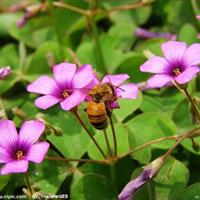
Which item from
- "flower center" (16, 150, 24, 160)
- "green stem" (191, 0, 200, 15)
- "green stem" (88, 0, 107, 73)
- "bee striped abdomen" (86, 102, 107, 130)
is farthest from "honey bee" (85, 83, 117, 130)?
"green stem" (191, 0, 200, 15)

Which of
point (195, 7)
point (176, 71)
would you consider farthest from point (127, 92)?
point (195, 7)

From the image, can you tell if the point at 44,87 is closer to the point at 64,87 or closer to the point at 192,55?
the point at 64,87

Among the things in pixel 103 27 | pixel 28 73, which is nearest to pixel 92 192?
pixel 28 73

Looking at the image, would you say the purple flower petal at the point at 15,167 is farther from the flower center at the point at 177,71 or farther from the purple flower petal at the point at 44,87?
the flower center at the point at 177,71

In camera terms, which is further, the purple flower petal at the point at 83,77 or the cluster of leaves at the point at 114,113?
the cluster of leaves at the point at 114,113

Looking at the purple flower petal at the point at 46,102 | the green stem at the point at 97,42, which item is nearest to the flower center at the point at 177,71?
the purple flower petal at the point at 46,102

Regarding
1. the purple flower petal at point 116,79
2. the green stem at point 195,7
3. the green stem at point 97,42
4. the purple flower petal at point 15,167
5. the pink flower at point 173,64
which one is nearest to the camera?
the purple flower petal at point 15,167

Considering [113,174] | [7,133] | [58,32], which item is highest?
[58,32]
